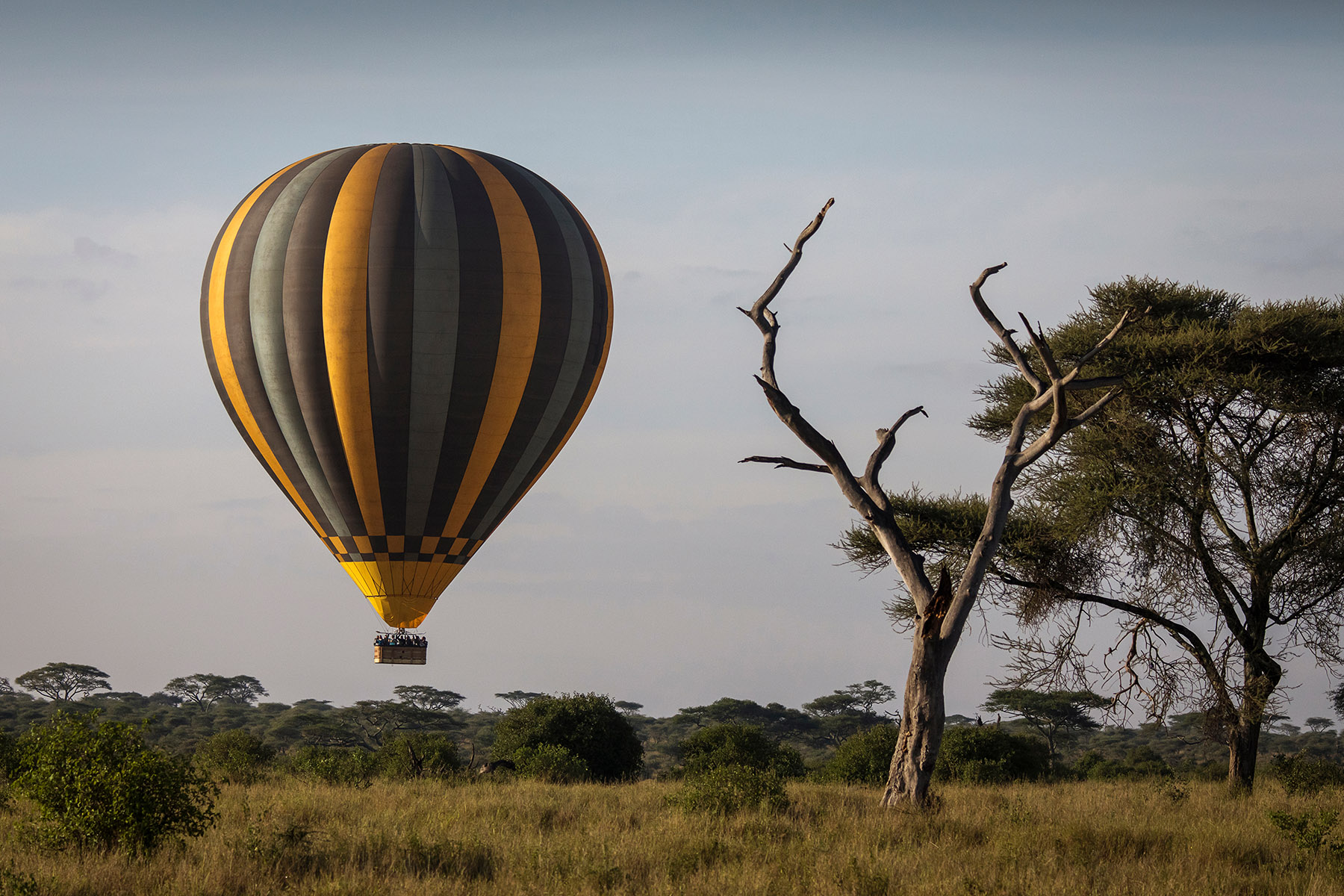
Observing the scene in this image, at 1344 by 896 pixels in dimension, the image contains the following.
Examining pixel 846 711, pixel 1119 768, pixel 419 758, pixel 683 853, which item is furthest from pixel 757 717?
pixel 683 853

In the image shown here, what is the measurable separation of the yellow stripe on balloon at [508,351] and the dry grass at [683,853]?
11.3m

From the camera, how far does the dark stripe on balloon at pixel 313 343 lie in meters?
25.6

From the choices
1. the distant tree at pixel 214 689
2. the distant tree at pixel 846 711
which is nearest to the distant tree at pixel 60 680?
the distant tree at pixel 214 689

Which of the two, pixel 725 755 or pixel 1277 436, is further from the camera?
A: pixel 725 755

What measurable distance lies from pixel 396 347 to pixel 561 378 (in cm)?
Result: 389

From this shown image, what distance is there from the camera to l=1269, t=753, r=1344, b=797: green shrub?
19812mm

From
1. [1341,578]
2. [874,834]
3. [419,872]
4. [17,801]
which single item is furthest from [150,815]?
[1341,578]

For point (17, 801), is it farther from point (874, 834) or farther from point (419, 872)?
point (874, 834)

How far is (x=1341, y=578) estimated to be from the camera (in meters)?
20.2

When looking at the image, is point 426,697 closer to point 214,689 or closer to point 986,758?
point 214,689

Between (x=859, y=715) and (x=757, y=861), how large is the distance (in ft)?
193

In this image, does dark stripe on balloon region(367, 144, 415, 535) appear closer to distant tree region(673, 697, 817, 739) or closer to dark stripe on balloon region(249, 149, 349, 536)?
dark stripe on balloon region(249, 149, 349, 536)

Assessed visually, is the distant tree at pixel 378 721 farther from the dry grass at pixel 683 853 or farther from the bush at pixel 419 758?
the dry grass at pixel 683 853

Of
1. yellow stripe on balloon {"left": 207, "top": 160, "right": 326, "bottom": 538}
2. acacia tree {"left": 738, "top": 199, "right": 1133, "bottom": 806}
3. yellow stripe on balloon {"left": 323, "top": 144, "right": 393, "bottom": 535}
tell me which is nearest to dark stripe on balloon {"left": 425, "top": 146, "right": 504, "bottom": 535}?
yellow stripe on balloon {"left": 323, "top": 144, "right": 393, "bottom": 535}
